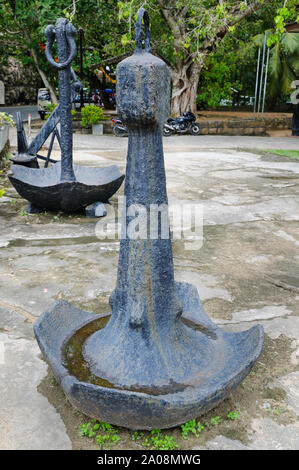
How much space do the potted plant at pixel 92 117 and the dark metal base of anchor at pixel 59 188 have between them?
9284 mm

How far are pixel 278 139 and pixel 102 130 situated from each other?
5.72m

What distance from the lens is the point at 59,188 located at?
4980 millimetres

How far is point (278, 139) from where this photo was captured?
14.5 metres

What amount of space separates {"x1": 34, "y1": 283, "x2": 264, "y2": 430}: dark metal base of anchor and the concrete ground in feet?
0.62

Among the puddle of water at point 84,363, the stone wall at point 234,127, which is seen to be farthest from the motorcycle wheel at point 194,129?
the puddle of water at point 84,363

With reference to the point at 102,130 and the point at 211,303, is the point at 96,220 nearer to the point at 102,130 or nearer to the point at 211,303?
the point at 211,303

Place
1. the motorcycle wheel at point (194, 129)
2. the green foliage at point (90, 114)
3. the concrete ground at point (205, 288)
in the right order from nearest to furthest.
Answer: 1. the concrete ground at point (205, 288)
2. the green foliage at point (90, 114)
3. the motorcycle wheel at point (194, 129)

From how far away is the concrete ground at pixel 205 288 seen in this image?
2051 mm

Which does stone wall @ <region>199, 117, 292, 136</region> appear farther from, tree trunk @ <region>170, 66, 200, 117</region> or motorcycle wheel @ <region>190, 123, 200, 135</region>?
tree trunk @ <region>170, 66, 200, 117</region>

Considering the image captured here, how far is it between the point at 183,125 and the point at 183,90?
1688 millimetres

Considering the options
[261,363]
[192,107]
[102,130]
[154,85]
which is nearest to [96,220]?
[261,363]

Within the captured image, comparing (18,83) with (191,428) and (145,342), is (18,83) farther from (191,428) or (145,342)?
(191,428)

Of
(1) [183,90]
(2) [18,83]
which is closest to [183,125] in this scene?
(1) [183,90]

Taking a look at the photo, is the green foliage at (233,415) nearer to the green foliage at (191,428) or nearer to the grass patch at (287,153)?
the green foliage at (191,428)
